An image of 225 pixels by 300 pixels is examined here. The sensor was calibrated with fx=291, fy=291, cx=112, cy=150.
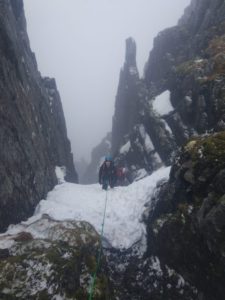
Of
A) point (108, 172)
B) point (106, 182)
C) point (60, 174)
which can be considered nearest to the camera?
point (106, 182)

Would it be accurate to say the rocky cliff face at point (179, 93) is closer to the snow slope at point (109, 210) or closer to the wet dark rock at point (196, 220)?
the wet dark rock at point (196, 220)

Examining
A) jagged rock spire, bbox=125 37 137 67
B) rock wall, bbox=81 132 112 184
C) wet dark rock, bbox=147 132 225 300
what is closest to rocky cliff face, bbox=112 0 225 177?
jagged rock spire, bbox=125 37 137 67

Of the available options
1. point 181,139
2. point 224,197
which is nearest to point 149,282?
point 224,197

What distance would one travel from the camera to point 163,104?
124ft

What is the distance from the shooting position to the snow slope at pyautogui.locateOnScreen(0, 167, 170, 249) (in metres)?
17.4

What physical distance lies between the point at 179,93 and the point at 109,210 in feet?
66.3

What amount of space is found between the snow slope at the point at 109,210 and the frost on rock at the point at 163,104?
14383 millimetres

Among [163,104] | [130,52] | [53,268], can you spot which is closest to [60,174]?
[163,104]

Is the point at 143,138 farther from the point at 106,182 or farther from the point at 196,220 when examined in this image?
the point at 196,220

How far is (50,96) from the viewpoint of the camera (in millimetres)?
47406

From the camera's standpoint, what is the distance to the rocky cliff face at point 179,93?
2696 cm

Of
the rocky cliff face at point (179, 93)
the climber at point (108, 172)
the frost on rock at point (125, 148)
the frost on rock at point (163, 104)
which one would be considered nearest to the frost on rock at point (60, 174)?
the climber at point (108, 172)

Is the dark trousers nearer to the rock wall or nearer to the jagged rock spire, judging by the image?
the jagged rock spire

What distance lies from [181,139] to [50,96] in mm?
24544
